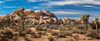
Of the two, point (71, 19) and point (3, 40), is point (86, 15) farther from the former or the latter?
point (71, 19)

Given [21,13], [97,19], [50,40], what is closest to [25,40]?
[50,40]

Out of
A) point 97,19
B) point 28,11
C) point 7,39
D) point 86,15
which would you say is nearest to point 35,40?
point 7,39

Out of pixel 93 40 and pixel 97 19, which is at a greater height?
pixel 97 19

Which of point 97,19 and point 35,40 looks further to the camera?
point 97,19

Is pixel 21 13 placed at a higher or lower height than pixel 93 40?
higher

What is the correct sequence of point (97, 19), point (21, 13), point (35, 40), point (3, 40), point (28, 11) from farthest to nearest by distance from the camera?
point (28, 11) < point (21, 13) < point (97, 19) < point (35, 40) < point (3, 40)

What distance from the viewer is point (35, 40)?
20812 mm

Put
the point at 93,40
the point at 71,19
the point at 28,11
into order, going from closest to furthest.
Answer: the point at 93,40, the point at 28,11, the point at 71,19

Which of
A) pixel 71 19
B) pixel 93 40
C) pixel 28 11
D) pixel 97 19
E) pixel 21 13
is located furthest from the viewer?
pixel 71 19

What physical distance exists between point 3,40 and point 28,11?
120512mm

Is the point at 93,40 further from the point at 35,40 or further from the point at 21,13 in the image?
Result: the point at 21,13

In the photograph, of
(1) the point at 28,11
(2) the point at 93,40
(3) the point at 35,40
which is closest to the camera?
(3) the point at 35,40

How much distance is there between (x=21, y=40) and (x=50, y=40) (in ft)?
15.3

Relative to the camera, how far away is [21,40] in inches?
781
